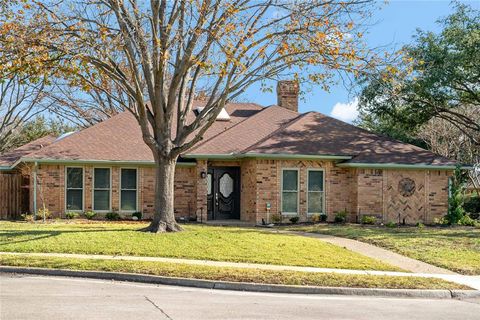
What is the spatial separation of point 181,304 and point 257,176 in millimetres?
13714

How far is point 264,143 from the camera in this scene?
75.8 ft

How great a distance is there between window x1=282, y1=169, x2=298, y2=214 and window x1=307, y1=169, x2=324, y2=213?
0.57m

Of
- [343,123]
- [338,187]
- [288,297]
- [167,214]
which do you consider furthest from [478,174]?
[288,297]

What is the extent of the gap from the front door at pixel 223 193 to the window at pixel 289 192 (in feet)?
8.92

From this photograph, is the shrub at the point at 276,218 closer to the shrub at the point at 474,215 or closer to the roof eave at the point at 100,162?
the roof eave at the point at 100,162

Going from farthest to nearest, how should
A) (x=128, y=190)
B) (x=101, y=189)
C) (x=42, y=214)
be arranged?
(x=128, y=190)
(x=101, y=189)
(x=42, y=214)

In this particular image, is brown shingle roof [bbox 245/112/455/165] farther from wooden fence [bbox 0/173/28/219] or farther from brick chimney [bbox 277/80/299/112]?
wooden fence [bbox 0/173/28/219]

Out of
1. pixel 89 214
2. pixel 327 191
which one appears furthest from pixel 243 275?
pixel 89 214

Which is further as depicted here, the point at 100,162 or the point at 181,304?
the point at 100,162

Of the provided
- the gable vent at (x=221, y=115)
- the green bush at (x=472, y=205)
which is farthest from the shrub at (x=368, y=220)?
the green bush at (x=472, y=205)

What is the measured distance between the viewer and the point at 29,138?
1864 inches

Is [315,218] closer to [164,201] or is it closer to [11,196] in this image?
[164,201]

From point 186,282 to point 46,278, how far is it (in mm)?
2752

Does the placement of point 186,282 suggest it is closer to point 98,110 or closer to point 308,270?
point 308,270
